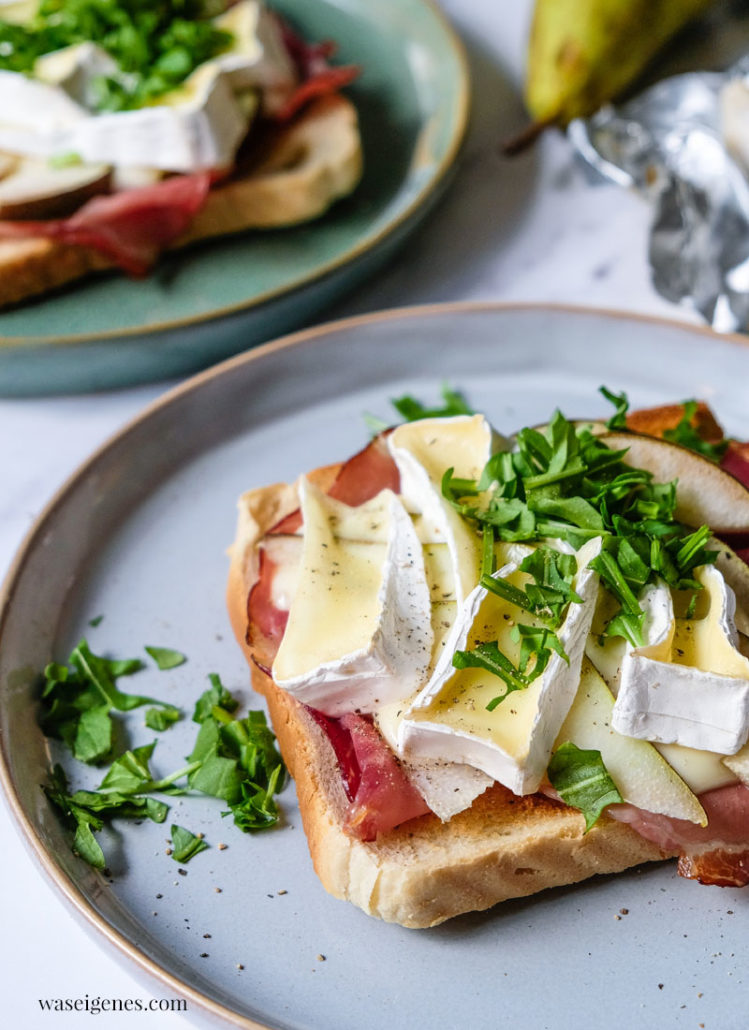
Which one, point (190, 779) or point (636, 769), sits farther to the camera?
point (190, 779)

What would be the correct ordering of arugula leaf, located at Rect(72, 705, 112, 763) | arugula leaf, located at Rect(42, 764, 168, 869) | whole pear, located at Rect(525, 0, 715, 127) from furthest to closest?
whole pear, located at Rect(525, 0, 715, 127), arugula leaf, located at Rect(72, 705, 112, 763), arugula leaf, located at Rect(42, 764, 168, 869)

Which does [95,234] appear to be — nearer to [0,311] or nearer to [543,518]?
[0,311]

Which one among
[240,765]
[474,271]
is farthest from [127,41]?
[240,765]

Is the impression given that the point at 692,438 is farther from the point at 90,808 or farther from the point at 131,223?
the point at 131,223

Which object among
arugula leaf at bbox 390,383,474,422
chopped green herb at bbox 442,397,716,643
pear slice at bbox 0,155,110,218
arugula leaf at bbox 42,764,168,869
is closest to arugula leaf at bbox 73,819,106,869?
arugula leaf at bbox 42,764,168,869

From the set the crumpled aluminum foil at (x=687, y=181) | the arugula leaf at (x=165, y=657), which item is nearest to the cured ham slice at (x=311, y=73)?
the crumpled aluminum foil at (x=687, y=181)

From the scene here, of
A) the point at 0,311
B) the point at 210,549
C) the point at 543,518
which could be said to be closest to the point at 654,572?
the point at 543,518

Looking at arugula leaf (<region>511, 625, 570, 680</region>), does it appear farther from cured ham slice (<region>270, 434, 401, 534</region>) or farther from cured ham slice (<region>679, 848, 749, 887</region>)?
cured ham slice (<region>270, 434, 401, 534</region>)
